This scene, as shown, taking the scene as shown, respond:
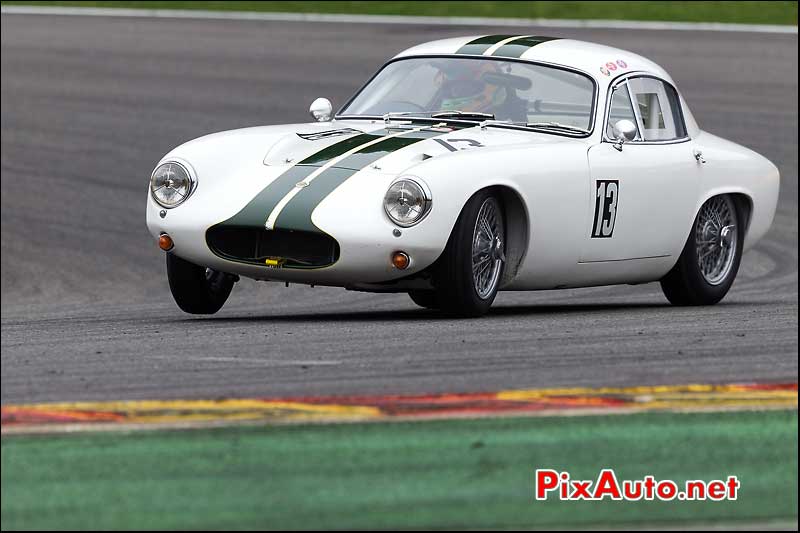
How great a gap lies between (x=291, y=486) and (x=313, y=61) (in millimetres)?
18316

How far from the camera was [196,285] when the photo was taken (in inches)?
324

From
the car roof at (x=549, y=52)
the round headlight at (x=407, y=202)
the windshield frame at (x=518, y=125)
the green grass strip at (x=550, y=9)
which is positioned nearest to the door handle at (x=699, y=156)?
the car roof at (x=549, y=52)

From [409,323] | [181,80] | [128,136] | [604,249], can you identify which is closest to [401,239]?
[409,323]

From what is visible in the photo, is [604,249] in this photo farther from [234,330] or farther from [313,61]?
[313,61]

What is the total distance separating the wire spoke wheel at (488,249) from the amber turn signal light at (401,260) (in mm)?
375

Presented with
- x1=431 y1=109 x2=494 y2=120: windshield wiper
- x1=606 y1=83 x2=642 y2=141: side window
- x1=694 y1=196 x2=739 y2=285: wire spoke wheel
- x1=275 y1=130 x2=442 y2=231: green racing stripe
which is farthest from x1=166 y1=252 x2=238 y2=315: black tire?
x1=694 y1=196 x2=739 y2=285: wire spoke wheel

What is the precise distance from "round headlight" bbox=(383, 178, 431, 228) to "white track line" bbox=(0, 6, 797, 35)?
55.7 feet

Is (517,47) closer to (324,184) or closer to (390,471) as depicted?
(324,184)

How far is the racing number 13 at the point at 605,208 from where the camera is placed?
328 inches

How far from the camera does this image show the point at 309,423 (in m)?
4.75

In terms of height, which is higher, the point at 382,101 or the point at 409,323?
the point at 382,101

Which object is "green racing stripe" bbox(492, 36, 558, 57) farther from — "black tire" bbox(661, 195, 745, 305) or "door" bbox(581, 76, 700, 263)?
"black tire" bbox(661, 195, 745, 305)

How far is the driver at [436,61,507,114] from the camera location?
A: 8641 millimetres

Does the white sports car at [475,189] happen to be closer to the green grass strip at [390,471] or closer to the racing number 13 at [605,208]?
the racing number 13 at [605,208]
